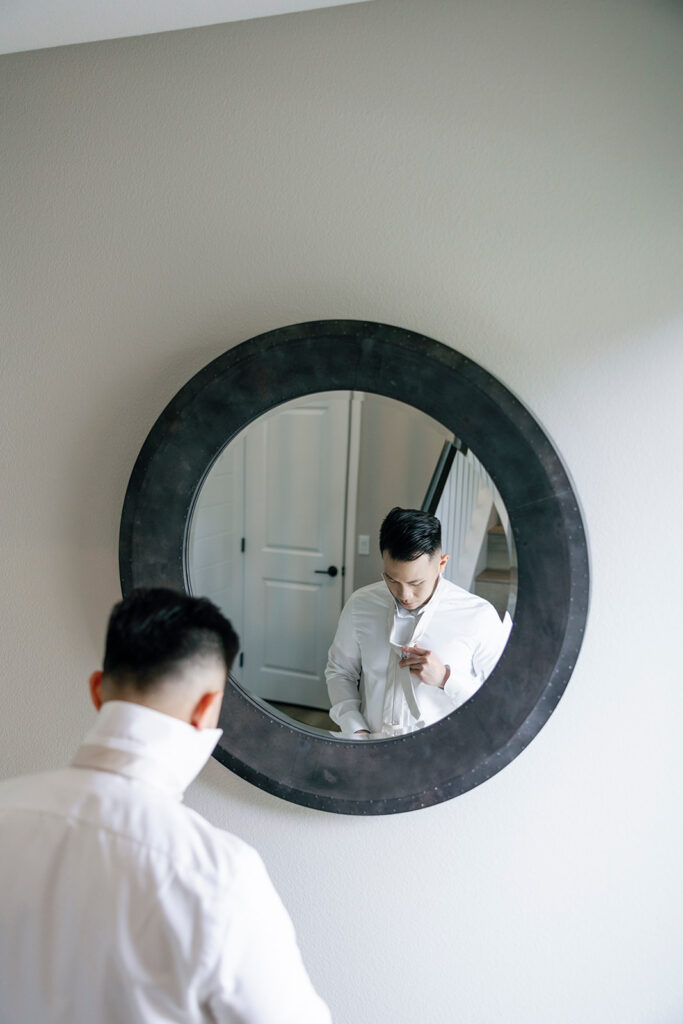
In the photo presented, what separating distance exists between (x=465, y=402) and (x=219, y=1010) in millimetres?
868

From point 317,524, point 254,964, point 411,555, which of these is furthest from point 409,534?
point 254,964

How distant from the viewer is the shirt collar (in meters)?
0.83

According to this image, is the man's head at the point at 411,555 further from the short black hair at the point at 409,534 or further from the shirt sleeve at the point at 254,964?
the shirt sleeve at the point at 254,964

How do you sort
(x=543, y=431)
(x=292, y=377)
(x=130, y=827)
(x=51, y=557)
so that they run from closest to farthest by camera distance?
(x=130, y=827), (x=543, y=431), (x=292, y=377), (x=51, y=557)

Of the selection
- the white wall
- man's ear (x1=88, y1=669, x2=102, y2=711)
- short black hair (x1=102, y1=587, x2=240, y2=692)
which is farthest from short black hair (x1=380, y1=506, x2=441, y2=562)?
man's ear (x1=88, y1=669, x2=102, y2=711)

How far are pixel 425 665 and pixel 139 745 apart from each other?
0.56m

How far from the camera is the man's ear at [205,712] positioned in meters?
0.88

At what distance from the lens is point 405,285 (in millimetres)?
1278

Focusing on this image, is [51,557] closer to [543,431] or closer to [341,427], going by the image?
[341,427]

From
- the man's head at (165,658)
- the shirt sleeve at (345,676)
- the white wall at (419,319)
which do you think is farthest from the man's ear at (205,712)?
the white wall at (419,319)

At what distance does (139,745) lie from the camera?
2.73ft

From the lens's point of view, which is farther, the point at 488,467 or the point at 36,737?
the point at 36,737

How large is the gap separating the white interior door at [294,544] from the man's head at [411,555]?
0.27ft

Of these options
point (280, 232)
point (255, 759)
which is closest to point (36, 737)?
point (255, 759)
